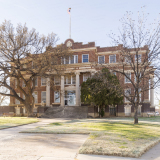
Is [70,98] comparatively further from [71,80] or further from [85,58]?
[85,58]

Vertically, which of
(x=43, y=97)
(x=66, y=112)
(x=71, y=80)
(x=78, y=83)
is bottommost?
(x=66, y=112)

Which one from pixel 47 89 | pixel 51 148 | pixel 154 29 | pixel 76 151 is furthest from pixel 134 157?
pixel 47 89

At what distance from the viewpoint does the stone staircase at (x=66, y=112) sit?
98.3 ft

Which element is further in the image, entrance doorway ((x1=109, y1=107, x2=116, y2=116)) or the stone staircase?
entrance doorway ((x1=109, y1=107, x2=116, y2=116))

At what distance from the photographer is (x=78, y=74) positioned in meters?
35.1

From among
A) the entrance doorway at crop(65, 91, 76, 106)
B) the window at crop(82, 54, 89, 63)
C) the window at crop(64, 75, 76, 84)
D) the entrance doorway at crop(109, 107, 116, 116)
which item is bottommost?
the entrance doorway at crop(109, 107, 116, 116)

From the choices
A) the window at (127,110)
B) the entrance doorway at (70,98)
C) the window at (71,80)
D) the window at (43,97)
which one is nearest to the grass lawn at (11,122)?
the entrance doorway at (70,98)

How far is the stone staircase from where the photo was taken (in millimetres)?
29969

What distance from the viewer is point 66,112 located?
3138 cm

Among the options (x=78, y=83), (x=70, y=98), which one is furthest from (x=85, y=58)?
(x=70, y=98)

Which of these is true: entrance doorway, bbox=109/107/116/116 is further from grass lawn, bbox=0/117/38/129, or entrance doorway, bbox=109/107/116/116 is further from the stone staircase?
grass lawn, bbox=0/117/38/129

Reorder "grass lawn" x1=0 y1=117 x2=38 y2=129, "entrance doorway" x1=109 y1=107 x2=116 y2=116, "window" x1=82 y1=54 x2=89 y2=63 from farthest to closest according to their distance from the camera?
"window" x1=82 y1=54 x2=89 y2=63 < "entrance doorway" x1=109 y1=107 x2=116 y2=116 < "grass lawn" x1=0 y1=117 x2=38 y2=129

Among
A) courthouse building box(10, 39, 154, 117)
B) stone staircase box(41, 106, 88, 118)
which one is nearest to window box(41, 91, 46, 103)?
courthouse building box(10, 39, 154, 117)

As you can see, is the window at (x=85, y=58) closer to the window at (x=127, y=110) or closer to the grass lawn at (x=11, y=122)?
the window at (x=127, y=110)
